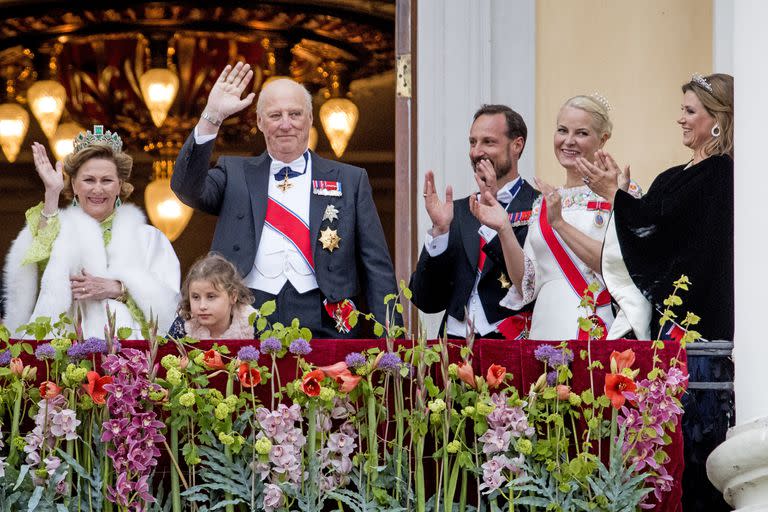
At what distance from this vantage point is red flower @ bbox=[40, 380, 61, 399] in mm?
4305

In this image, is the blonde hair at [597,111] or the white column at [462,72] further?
the white column at [462,72]

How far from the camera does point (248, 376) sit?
4301 mm

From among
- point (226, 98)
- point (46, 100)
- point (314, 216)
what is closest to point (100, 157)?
point (226, 98)

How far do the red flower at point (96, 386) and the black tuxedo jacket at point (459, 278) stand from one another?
156 centimetres

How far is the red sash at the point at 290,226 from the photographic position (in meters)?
5.61

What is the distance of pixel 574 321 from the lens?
208 inches

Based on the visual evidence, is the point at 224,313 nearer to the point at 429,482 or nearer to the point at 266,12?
the point at 429,482

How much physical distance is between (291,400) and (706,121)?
5.56ft

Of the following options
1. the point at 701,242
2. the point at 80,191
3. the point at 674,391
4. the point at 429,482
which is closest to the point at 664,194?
the point at 701,242

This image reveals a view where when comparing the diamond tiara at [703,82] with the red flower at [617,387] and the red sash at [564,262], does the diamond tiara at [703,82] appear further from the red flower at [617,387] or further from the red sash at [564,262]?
Result: the red flower at [617,387]

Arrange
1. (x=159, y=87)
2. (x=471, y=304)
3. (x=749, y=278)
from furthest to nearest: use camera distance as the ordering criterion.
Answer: (x=159, y=87) < (x=471, y=304) < (x=749, y=278)

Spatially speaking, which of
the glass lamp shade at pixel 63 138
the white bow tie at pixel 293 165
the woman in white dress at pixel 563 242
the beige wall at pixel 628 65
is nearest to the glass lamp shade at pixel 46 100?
the glass lamp shade at pixel 63 138

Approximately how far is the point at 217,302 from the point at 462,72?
6.20 feet

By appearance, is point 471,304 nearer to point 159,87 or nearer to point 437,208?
point 437,208
